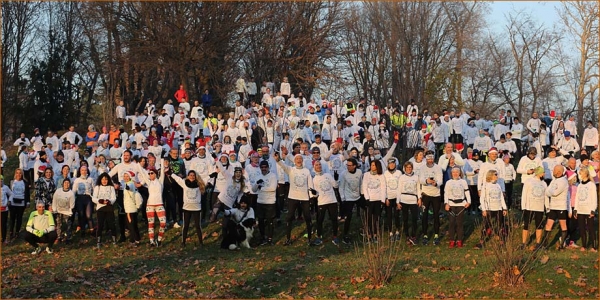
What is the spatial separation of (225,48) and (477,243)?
24.5m

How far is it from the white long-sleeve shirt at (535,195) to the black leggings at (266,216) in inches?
222

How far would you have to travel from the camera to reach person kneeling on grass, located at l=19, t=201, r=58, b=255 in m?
15.5

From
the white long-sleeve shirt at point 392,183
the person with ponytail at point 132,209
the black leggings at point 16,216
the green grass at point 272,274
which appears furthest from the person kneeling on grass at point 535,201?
the black leggings at point 16,216

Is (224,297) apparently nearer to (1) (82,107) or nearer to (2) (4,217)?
(2) (4,217)

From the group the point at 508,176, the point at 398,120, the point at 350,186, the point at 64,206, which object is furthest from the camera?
the point at 398,120

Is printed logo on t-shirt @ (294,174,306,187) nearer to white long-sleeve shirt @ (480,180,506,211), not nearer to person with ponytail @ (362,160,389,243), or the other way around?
person with ponytail @ (362,160,389,243)

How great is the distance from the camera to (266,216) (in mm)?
16141

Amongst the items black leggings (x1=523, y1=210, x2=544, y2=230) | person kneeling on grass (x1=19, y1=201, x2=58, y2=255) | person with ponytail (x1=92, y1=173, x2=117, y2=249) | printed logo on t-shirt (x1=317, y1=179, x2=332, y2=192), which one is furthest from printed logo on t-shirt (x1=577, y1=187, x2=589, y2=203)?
person kneeling on grass (x1=19, y1=201, x2=58, y2=255)

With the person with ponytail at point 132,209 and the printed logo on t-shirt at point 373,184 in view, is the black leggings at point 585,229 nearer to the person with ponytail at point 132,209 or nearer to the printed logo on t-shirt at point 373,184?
the printed logo on t-shirt at point 373,184

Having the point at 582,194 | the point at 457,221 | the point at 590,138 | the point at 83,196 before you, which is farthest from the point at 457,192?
the point at 590,138

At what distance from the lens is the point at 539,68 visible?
47844 mm

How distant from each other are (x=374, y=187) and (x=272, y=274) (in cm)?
373

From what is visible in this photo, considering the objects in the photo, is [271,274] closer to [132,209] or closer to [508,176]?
[132,209]

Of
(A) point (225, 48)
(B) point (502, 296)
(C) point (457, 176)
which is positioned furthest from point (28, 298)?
(A) point (225, 48)
